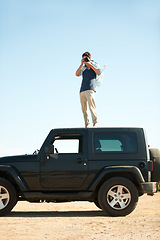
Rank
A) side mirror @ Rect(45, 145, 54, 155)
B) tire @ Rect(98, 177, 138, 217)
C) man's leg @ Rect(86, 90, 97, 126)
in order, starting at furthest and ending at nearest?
man's leg @ Rect(86, 90, 97, 126) → tire @ Rect(98, 177, 138, 217) → side mirror @ Rect(45, 145, 54, 155)

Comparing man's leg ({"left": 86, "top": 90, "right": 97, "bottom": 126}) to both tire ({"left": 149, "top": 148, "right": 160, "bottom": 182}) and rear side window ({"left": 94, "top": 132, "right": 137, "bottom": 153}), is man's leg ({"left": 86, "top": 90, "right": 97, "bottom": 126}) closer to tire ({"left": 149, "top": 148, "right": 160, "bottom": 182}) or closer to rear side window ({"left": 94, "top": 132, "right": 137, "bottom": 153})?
rear side window ({"left": 94, "top": 132, "right": 137, "bottom": 153})

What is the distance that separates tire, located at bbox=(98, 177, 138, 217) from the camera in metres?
9.33

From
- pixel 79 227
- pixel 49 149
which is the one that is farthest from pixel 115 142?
pixel 79 227

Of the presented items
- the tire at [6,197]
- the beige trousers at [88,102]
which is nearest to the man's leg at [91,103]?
the beige trousers at [88,102]

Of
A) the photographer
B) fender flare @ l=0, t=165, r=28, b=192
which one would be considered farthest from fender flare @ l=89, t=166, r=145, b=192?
the photographer

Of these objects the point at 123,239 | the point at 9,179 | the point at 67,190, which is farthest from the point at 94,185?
the point at 123,239

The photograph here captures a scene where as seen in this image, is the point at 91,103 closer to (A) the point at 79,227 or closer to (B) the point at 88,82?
(B) the point at 88,82

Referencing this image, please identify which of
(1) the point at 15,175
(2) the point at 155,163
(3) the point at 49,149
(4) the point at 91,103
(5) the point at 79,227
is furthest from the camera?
(4) the point at 91,103

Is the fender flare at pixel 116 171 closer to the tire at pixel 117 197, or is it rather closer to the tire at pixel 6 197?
the tire at pixel 117 197

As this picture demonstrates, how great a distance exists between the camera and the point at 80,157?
948 cm

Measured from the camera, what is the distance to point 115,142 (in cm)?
962

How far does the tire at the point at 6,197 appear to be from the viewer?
941 cm

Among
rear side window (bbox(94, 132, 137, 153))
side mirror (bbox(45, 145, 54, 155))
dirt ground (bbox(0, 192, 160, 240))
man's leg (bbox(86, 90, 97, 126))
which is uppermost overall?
man's leg (bbox(86, 90, 97, 126))

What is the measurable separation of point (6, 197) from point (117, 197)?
240cm
